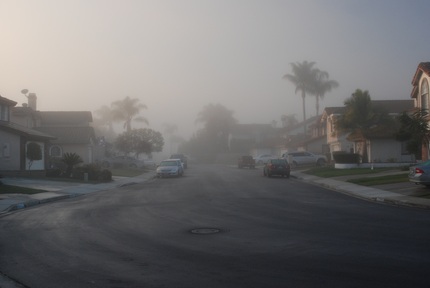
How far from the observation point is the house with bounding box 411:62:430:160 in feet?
113

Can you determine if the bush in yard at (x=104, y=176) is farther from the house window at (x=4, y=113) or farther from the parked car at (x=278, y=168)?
the parked car at (x=278, y=168)

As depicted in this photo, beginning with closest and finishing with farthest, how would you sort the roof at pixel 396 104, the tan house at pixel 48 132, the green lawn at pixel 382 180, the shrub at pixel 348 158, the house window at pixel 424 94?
the green lawn at pixel 382 180
the house window at pixel 424 94
the tan house at pixel 48 132
the shrub at pixel 348 158
the roof at pixel 396 104

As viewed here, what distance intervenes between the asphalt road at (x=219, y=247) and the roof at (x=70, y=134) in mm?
37989

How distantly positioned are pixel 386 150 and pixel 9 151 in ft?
101

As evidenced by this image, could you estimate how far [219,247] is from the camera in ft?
35.4

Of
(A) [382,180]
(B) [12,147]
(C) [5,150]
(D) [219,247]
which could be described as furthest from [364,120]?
(D) [219,247]

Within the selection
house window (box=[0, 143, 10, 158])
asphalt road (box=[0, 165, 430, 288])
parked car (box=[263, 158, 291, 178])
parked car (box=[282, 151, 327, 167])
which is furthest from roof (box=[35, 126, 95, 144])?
asphalt road (box=[0, 165, 430, 288])

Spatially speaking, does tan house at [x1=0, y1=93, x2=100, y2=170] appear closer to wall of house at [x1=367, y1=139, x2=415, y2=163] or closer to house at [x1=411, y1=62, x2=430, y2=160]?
wall of house at [x1=367, y1=139, x2=415, y2=163]

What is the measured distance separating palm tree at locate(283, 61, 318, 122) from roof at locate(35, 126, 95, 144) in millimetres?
36057

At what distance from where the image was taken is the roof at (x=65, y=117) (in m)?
66.5

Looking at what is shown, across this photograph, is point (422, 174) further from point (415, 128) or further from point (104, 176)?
point (104, 176)

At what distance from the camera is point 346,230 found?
1278 cm

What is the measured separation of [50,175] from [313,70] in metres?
52.5

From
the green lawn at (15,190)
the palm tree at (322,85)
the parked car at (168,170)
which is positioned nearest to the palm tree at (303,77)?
the palm tree at (322,85)
